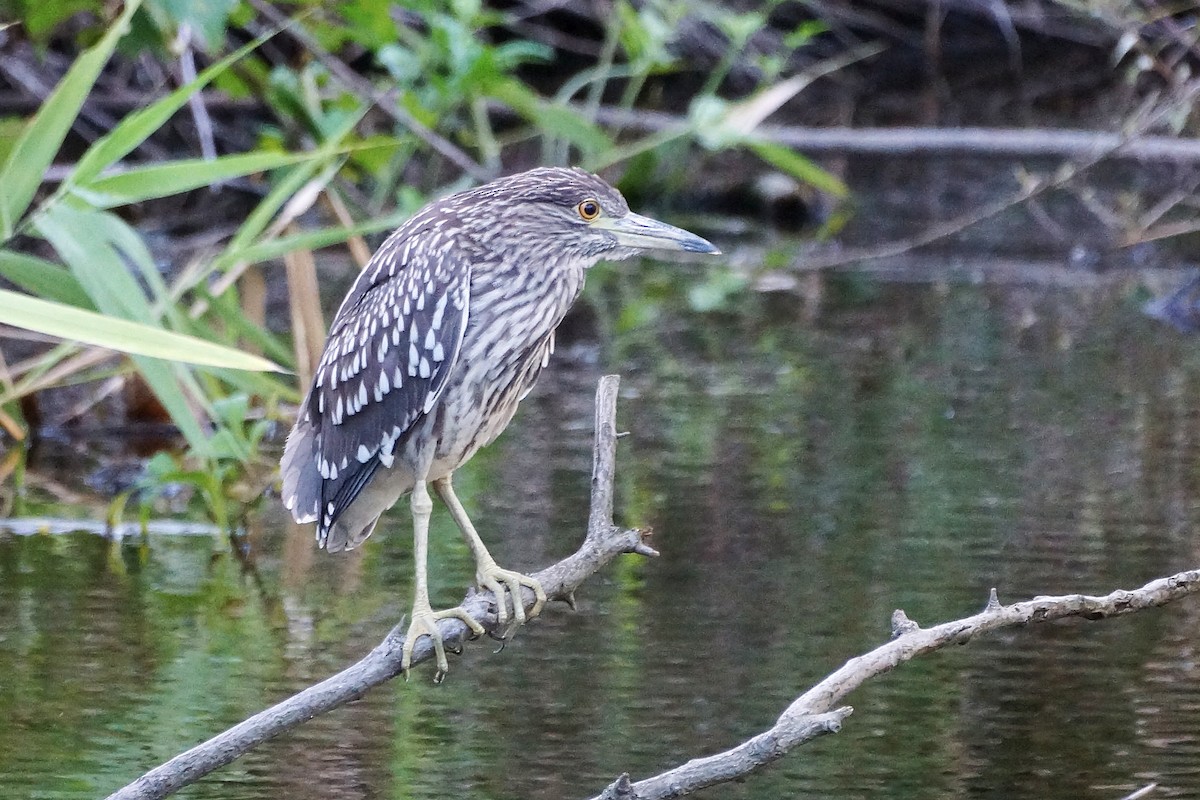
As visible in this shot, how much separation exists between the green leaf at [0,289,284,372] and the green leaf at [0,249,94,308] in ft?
5.21

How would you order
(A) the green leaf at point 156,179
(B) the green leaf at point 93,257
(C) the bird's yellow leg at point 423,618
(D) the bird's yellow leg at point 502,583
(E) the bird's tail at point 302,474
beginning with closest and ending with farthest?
(C) the bird's yellow leg at point 423,618 → (D) the bird's yellow leg at point 502,583 → (E) the bird's tail at point 302,474 → (A) the green leaf at point 156,179 → (B) the green leaf at point 93,257

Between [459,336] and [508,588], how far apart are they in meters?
0.56

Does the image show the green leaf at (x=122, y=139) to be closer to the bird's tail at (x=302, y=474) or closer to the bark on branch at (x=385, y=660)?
the bird's tail at (x=302, y=474)

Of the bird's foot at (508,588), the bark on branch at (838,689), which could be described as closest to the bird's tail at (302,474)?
the bird's foot at (508,588)

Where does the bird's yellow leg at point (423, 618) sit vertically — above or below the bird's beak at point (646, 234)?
below

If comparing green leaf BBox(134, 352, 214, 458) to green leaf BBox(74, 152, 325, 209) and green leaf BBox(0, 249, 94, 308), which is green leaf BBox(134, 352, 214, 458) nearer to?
green leaf BBox(0, 249, 94, 308)

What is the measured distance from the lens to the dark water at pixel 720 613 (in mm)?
4129

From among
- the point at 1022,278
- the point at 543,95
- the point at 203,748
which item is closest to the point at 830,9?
the point at 543,95

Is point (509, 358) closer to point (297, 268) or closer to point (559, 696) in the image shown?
point (559, 696)

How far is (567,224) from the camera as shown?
4172mm

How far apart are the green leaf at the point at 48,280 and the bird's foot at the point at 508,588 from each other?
170 centimetres

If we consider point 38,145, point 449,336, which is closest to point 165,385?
point 38,145

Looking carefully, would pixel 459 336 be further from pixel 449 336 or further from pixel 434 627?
pixel 434 627

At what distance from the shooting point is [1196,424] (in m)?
7.40
